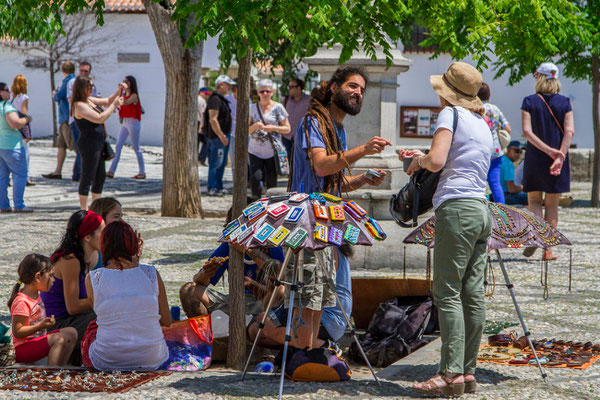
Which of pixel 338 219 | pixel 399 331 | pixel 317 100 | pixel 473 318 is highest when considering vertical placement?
pixel 317 100

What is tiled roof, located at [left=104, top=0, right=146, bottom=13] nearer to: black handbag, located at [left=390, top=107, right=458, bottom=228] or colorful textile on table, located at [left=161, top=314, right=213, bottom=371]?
colorful textile on table, located at [left=161, top=314, right=213, bottom=371]

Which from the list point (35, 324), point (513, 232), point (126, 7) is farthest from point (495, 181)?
point (126, 7)

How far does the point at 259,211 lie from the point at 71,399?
1247mm

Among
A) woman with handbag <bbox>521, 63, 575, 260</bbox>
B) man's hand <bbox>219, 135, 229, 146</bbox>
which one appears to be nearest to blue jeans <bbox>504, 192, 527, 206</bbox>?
woman with handbag <bbox>521, 63, 575, 260</bbox>

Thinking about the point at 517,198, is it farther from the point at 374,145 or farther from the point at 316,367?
the point at 316,367

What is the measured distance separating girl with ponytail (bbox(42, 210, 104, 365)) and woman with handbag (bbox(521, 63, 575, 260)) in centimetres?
491

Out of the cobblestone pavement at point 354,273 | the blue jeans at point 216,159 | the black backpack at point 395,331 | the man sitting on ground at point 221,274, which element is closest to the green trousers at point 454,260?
the cobblestone pavement at point 354,273

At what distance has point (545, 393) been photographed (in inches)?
168

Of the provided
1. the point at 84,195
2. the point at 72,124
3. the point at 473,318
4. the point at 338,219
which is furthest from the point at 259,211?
the point at 72,124

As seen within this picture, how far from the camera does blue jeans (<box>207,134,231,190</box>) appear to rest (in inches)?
560

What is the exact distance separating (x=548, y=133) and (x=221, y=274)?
14.6 feet

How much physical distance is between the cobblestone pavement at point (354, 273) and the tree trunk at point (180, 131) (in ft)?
1.20

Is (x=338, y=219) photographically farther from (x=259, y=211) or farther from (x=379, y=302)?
(x=379, y=302)

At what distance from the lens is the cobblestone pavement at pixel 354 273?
167 inches
